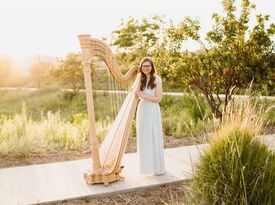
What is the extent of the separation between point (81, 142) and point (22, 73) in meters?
31.1

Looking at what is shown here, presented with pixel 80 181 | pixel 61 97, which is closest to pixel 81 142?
pixel 80 181

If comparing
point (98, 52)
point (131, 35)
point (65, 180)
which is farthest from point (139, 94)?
point (131, 35)

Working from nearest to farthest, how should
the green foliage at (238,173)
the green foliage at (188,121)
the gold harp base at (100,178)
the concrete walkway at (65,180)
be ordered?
the green foliage at (238,173) < the concrete walkway at (65,180) < the gold harp base at (100,178) < the green foliage at (188,121)

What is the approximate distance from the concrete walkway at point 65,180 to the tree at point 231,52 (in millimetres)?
3216

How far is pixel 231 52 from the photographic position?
8.93 m

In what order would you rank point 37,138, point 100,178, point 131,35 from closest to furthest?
point 100,178
point 37,138
point 131,35

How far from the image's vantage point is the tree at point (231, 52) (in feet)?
29.1

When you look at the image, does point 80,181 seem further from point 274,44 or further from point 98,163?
point 274,44

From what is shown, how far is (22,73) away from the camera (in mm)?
37344

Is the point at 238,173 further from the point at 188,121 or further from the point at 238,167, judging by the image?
the point at 188,121

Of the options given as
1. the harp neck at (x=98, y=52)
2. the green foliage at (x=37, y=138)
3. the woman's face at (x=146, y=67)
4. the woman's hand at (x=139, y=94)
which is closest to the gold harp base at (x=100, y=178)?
the woman's hand at (x=139, y=94)

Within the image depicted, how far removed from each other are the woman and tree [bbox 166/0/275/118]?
3.66m

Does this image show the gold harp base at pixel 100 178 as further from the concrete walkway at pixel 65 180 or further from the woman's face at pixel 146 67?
the woman's face at pixel 146 67

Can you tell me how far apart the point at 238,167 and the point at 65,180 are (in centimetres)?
265
